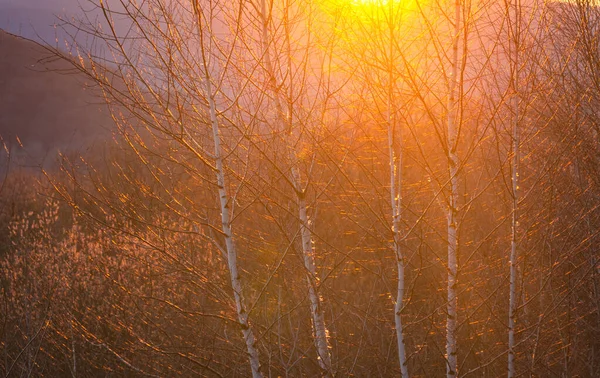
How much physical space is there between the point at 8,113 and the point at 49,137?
8.84 metres

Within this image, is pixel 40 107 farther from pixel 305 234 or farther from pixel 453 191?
pixel 453 191

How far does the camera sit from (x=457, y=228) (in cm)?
428

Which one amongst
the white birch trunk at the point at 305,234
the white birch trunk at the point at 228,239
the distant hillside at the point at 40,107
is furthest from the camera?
the distant hillside at the point at 40,107

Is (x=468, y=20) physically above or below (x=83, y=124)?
below

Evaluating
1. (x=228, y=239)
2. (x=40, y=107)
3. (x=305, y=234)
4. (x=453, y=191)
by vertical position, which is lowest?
(x=305, y=234)

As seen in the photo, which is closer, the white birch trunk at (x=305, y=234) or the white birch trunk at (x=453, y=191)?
the white birch trunk at (x=453, y=191)

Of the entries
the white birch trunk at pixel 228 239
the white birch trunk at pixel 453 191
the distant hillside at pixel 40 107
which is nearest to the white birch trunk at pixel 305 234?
the white birch trunk at pixel 228 239

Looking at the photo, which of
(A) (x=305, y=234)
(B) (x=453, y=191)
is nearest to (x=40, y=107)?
(A) (x=305, y=234)

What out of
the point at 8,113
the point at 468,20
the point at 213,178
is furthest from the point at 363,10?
the point at 8,113

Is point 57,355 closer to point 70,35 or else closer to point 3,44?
point 70,35

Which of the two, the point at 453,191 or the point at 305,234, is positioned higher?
the point at 453,191

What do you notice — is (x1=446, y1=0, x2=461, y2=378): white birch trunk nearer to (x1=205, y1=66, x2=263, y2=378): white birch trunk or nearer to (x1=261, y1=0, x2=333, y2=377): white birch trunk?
(x1=261, y1=0, x2=333, y2=377): white birch trunk

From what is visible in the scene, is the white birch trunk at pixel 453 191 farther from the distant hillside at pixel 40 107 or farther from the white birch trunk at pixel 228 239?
the distant hillside at pixel 40 107

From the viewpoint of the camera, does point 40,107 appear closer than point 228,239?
No
